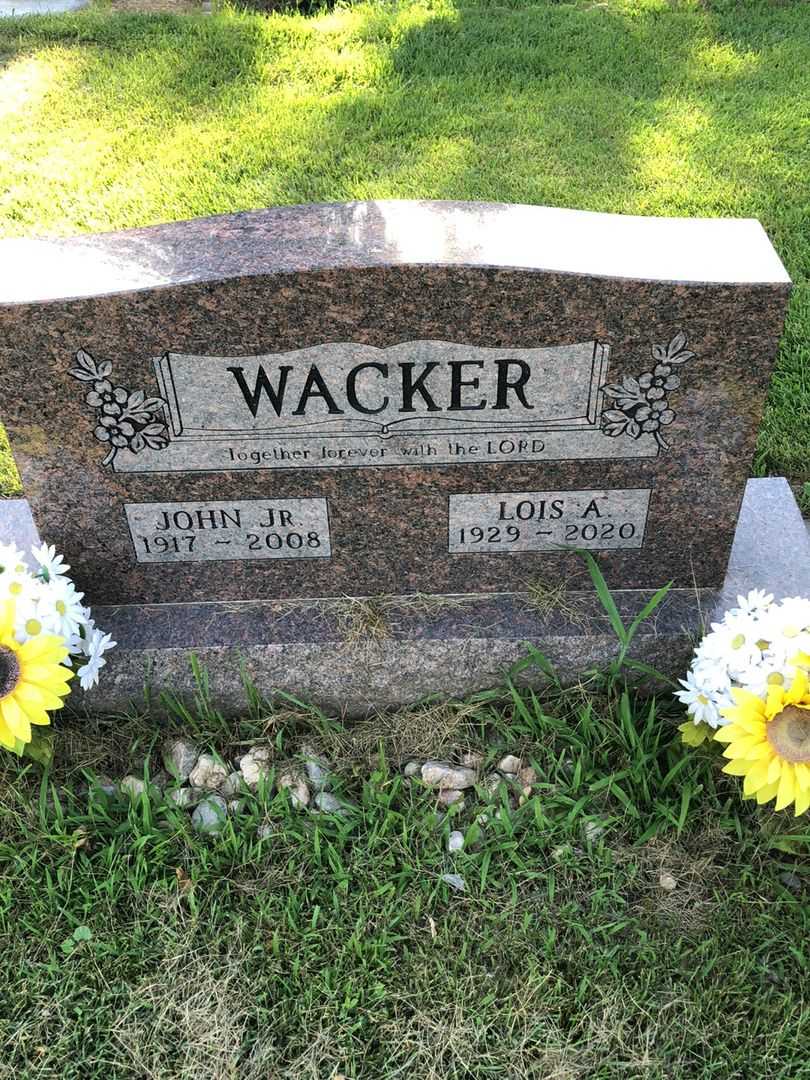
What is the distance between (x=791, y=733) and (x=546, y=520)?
762 millimetres

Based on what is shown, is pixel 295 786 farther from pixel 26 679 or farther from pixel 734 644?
pixel 734 644

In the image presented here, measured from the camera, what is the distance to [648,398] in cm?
233

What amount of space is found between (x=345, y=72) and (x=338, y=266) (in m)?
3.62

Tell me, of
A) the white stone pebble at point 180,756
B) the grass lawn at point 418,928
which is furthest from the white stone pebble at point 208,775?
the grass lawn at point 418,928

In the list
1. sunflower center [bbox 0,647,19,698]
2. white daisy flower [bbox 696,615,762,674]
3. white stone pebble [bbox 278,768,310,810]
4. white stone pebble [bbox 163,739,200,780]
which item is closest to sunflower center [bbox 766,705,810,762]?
white daisy flower [bbox 696,615,762,674]

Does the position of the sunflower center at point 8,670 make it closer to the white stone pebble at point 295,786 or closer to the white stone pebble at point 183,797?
the white stone pebble at point 183,797

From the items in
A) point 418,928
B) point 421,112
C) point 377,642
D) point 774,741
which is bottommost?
point 418,928

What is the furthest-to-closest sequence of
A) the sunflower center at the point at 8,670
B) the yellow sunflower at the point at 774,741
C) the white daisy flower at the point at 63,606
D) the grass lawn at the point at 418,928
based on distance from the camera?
the white daisy flower at the point at 63,606 < the sunflower center at the point at 8,670 < the yellow sunflower at the point at 774,741 < the grass lawn at the point at 418,928

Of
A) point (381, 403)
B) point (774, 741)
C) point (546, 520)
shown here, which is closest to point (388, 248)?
point (381, 403)

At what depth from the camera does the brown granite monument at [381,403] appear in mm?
2178

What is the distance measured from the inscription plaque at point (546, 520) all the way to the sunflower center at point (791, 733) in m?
0.61

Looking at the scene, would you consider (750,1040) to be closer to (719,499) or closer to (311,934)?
(311,934)

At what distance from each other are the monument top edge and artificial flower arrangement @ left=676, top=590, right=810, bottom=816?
762 millimetres

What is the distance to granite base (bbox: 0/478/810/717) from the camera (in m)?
2.59
